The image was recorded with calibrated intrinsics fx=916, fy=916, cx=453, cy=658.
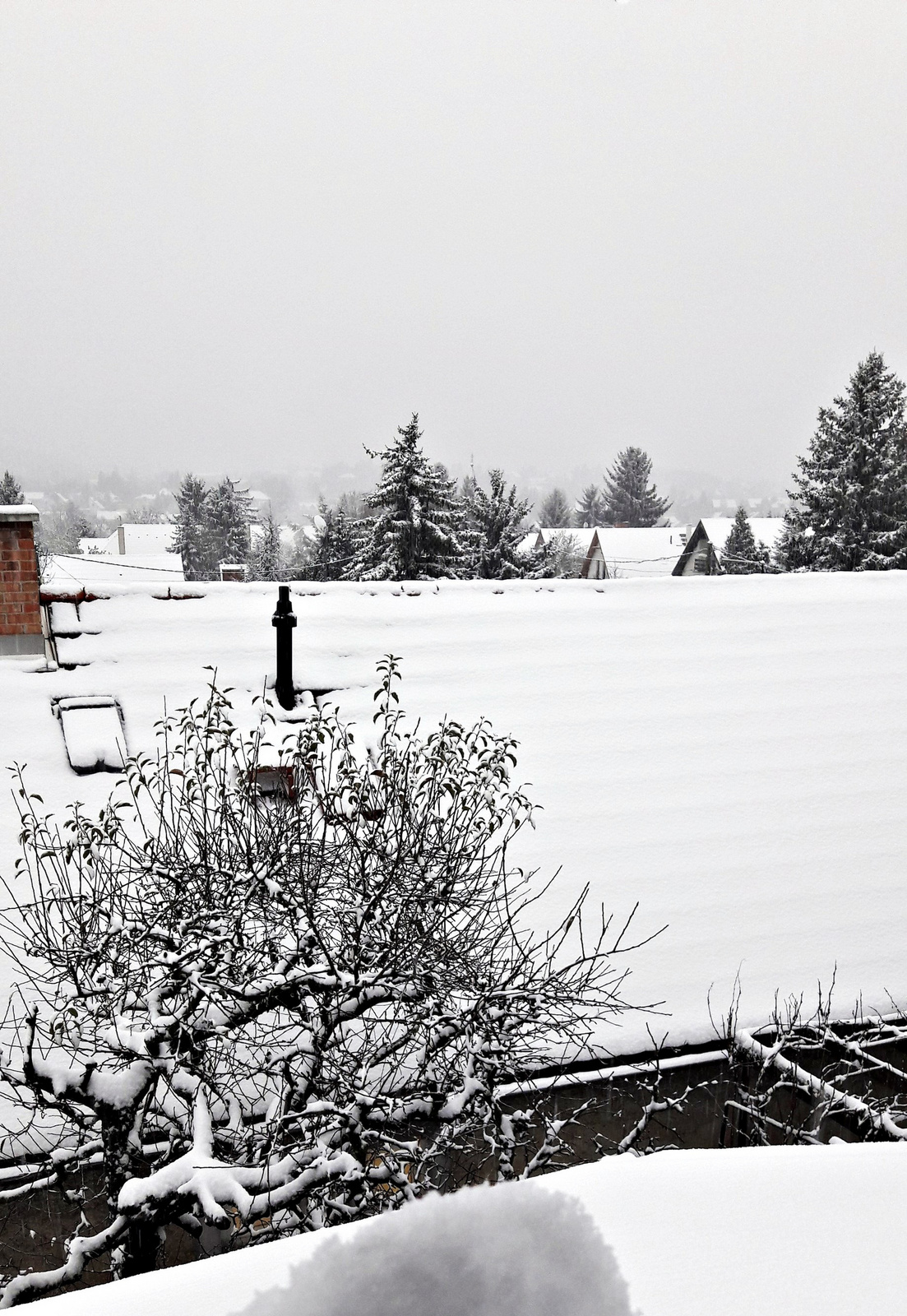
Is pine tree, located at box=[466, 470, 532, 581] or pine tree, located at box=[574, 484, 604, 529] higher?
pine tree, located at box=[574, 484, 604, 529]

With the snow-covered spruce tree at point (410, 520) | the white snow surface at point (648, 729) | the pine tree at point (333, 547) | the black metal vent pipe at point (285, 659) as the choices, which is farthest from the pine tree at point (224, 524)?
the black metal vent pipe at point (285, 659)

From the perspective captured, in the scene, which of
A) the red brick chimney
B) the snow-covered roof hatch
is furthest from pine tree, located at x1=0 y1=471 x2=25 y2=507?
the snow-covered roof hatch

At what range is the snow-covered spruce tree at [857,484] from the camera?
1191 inches

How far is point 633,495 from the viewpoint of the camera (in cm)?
6644

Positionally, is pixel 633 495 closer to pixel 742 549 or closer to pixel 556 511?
pixel 556 511

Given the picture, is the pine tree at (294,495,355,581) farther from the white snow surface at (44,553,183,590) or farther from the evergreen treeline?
the white snow surface at (44,553,183,590)

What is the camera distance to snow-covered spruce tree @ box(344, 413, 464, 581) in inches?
1006

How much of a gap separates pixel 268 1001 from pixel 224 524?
193 feet

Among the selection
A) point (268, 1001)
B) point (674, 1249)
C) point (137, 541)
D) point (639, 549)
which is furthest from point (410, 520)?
point (137, 541)

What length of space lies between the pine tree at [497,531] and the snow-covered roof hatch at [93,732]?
23538mm

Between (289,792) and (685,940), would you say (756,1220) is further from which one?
(685,940)

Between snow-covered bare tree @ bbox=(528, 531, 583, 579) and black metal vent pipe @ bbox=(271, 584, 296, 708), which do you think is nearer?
black metal vent pipe @ bbox=(271, 584, 296, 708)

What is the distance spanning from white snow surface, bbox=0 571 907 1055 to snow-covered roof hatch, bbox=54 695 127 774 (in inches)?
3.0

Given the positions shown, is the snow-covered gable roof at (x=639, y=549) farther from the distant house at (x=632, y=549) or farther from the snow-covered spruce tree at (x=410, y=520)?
the snow-covered spruce tree at (x=410, y=520)
